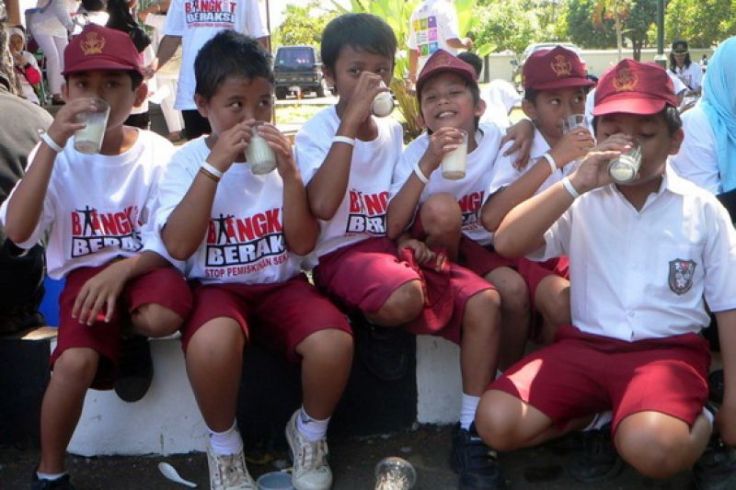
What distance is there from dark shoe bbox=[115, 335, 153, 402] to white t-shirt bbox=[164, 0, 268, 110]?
225 cm

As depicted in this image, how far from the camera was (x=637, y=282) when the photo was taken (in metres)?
2.95

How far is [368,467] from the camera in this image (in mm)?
3271

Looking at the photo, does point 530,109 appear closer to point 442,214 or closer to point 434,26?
point 442,214

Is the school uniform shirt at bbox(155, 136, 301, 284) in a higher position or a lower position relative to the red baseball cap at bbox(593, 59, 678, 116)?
lower

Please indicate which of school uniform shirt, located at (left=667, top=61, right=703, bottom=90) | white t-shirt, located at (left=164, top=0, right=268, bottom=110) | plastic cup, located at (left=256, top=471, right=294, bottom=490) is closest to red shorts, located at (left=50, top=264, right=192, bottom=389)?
plastic cup, located at (left=256, top=471, right=294, bottom=490)

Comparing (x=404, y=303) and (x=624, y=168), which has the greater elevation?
(x=624, y=168)

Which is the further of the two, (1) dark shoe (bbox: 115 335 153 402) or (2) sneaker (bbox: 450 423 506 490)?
(1) dark shoe (bbox: 115 335 153 402)

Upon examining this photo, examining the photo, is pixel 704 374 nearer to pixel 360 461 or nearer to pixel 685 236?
pixel 685 236

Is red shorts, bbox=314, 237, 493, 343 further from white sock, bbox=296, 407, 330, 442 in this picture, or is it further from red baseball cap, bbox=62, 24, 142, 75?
red baseball cap, bbox=62, 24, 142, 75

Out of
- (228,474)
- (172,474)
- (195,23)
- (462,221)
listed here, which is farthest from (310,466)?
(195,23)

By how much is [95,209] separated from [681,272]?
6.66 feet

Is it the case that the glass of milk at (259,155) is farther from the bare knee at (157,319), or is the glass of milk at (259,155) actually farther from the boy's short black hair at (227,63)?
the bare knee at (157,319)

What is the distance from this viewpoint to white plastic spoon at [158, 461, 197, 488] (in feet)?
10.4

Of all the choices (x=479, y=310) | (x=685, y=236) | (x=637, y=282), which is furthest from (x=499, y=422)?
(x=685, y=236)
